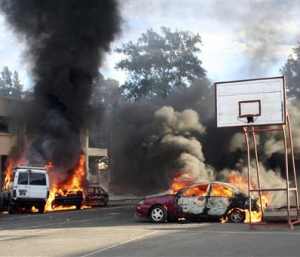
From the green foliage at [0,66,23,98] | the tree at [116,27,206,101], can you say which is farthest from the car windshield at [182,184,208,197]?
the green foliage at [0,66,23,98]

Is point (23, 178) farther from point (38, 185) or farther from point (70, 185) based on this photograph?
point (70, 185)

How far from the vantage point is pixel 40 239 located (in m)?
13.3

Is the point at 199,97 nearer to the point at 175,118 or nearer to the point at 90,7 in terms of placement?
the point at 175,118

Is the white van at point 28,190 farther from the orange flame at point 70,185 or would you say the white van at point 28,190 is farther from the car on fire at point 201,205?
the car on fire at point 201,205

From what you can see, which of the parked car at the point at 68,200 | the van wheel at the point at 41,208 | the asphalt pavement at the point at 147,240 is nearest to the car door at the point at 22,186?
the van wheel at the point at 41,208

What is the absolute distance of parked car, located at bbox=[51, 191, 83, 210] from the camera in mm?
28156

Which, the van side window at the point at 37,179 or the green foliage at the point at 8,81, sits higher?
the green foliage at the point at 8,81

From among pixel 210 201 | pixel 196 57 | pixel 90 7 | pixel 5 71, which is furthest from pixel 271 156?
pixel 5 71

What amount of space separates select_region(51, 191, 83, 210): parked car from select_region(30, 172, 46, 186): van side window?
5.64 ft

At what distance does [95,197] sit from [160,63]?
39047 mm

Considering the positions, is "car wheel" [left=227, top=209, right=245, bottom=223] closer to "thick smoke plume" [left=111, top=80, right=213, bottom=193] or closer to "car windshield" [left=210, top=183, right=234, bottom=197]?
"car windshield" [left=210, top=183, right=234, bottom=197]

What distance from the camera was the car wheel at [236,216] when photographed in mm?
17938

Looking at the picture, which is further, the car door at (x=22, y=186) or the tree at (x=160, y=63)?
the tree at (x=160, y=63)

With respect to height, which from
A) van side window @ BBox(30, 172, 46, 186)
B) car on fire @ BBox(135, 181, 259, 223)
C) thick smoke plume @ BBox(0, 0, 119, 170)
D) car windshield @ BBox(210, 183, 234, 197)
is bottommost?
car on fire @ BBox(135, 181, 259, 223)
